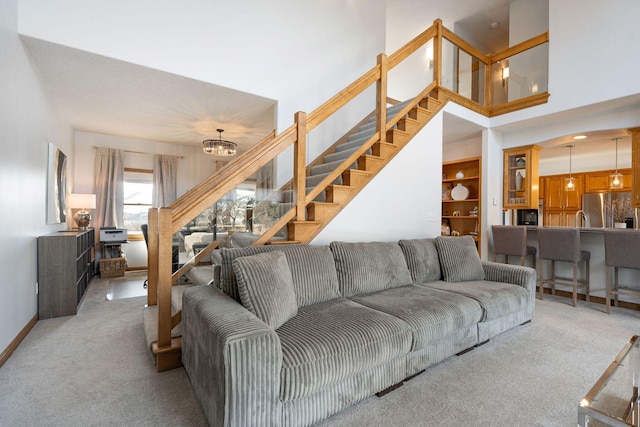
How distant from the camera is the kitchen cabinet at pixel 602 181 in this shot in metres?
6.39

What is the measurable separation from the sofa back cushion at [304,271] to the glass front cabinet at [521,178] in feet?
13.3

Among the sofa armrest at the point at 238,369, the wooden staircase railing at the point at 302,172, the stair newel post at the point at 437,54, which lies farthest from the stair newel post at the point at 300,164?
the stair newel post at the point at 437,54

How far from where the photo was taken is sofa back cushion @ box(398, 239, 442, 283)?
3016 millimetres

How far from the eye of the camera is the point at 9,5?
239 cm

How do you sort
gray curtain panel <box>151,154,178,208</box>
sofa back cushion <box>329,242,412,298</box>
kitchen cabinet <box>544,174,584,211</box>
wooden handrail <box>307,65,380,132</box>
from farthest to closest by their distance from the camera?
kitchen cabinet <box>544,174,584,211</box> < gray curtain panel <box>151,154,178,208</box> < wooden handrail <box>307,65,380,132</box> < sofa back cushion <box>329,242,412,298</box>

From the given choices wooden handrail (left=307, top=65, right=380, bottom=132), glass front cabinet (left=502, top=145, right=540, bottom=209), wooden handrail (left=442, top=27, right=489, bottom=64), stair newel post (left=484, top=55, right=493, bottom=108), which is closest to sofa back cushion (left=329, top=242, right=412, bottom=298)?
wooden handrail (left=307, top=65, right=380, bottom=132)

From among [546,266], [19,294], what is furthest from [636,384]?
[19,294]

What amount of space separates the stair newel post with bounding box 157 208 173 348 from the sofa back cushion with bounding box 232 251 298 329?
0.59 m

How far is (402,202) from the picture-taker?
373 centimetres

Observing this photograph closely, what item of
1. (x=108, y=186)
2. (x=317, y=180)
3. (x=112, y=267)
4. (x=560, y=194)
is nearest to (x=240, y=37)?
(x=317, y=180)

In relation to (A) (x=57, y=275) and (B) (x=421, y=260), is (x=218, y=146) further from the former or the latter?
(B) (x=421, y=260)

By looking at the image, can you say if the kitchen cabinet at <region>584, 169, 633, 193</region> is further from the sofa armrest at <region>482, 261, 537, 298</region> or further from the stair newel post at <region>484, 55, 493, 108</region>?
the sofa armrest at <region>482, 261, 537, 298</region>

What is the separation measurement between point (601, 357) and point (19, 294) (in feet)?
16.2

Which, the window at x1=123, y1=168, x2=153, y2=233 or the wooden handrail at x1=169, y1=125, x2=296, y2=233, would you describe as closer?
the wooden handrail at x1=169, y1=125, x2=296, y2=233
